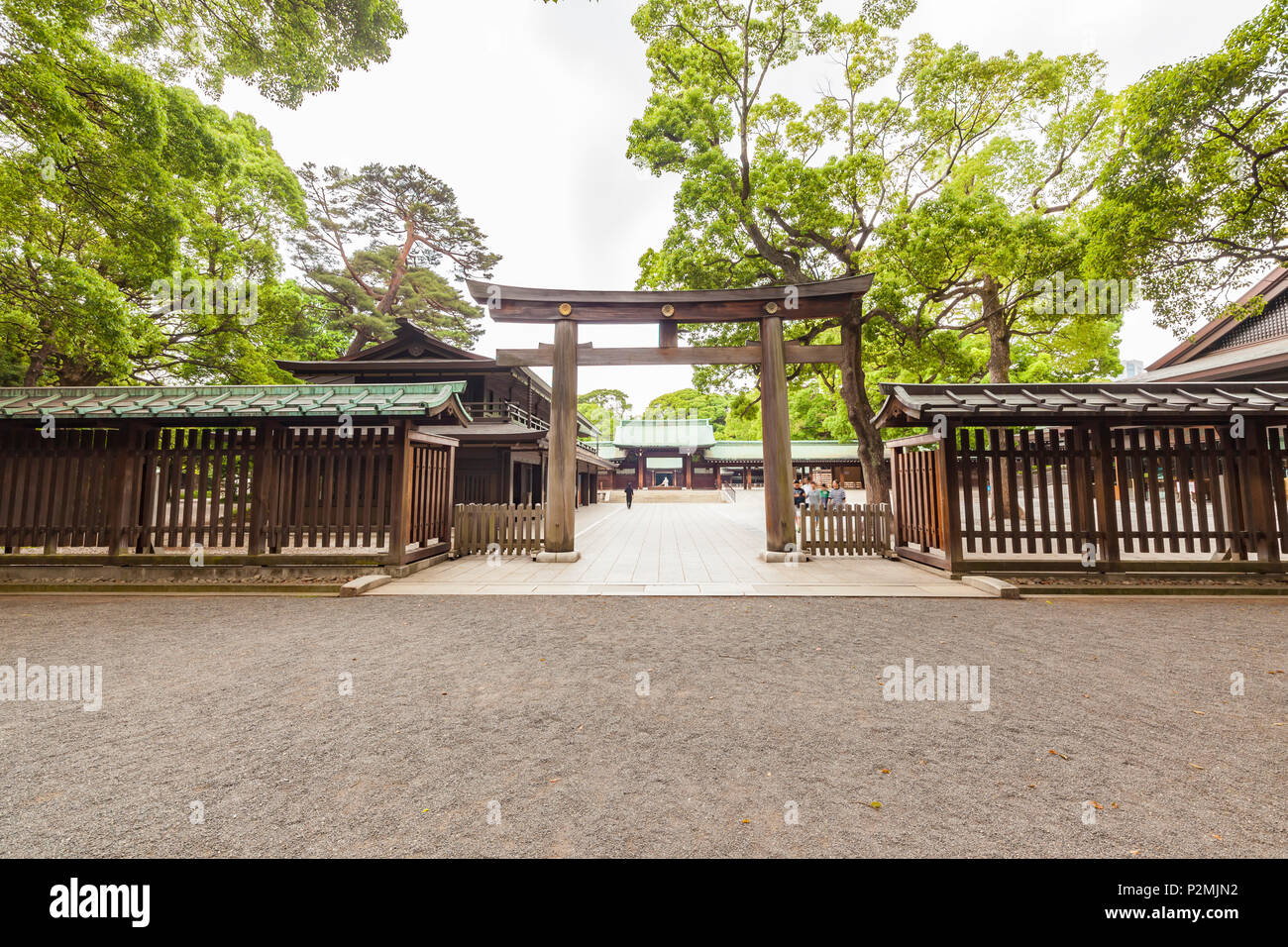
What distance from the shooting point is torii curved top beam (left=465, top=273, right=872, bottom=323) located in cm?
954

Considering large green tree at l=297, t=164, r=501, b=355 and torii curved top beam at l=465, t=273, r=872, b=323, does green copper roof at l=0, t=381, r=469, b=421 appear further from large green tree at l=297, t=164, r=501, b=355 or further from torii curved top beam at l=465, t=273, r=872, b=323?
large green tree at l=297, t=164, r=501, b=355

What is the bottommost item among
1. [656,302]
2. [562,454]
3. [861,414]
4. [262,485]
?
[262,485]

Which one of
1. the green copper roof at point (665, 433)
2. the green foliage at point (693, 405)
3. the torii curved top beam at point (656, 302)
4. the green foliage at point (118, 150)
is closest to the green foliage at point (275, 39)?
the green foliage at point (118, 150)

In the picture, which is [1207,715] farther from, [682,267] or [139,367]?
[139,367]

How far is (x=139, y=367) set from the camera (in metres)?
14.9

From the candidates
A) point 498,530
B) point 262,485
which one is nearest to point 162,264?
point 262,485

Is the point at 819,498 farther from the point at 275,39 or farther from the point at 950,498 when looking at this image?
the point at 275,39

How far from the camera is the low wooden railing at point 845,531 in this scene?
1014 cm

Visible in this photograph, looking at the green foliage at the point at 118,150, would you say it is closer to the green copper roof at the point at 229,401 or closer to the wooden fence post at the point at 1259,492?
the green copper roof at the point at 229,401

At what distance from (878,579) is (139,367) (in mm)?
21458

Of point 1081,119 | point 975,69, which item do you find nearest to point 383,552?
point 975,69

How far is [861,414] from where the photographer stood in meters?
14.1

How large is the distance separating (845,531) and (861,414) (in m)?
5.33

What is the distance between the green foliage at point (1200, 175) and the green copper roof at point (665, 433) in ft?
111
